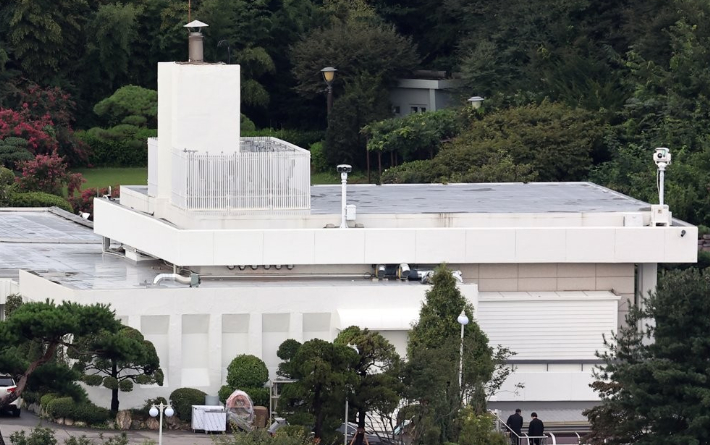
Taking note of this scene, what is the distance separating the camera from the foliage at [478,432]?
36.0m

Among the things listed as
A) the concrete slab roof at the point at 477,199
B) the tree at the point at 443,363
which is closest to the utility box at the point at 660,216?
the concrete slab roof at the point at 477,199

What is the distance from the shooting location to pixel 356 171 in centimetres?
7456

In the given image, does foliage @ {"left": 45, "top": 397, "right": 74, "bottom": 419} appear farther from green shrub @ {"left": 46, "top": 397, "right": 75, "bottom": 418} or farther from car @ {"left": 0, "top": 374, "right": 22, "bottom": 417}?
car @ {"left": 0, "top": 374, "right": 22, "bottom": 417}

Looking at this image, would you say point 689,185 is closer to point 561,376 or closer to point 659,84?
point 659,84

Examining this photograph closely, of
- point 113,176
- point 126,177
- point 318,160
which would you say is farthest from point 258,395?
point 318,160

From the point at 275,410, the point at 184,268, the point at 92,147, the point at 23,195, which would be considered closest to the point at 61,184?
the point at 23,195

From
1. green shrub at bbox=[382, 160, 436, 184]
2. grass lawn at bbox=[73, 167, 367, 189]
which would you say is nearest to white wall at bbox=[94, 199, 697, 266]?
green shrub at bbox=[382, 160, 436, 184]

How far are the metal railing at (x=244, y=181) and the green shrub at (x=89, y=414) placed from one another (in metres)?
5.21

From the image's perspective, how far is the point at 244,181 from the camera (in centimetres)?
4253

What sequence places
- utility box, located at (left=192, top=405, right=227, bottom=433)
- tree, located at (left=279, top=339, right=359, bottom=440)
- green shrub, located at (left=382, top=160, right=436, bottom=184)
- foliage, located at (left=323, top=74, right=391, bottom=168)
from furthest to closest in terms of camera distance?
foliage, located at (left=323, top=74, right=391, bottom=168) < green shrub, located at (left=382, top=160, right=436, bottom=184) < utility box, located at (left=192, top=405, right=227, bottom=433) < tree, located at (left=279, top=339, right=359, bottom=440)

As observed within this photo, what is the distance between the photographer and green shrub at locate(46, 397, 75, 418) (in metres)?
38.8

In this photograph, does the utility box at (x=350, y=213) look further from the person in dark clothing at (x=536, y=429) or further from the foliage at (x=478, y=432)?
the foliage at (x=478, y=432)

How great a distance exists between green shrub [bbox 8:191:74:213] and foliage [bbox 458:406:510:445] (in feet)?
89.3

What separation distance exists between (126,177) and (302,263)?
110 feet
